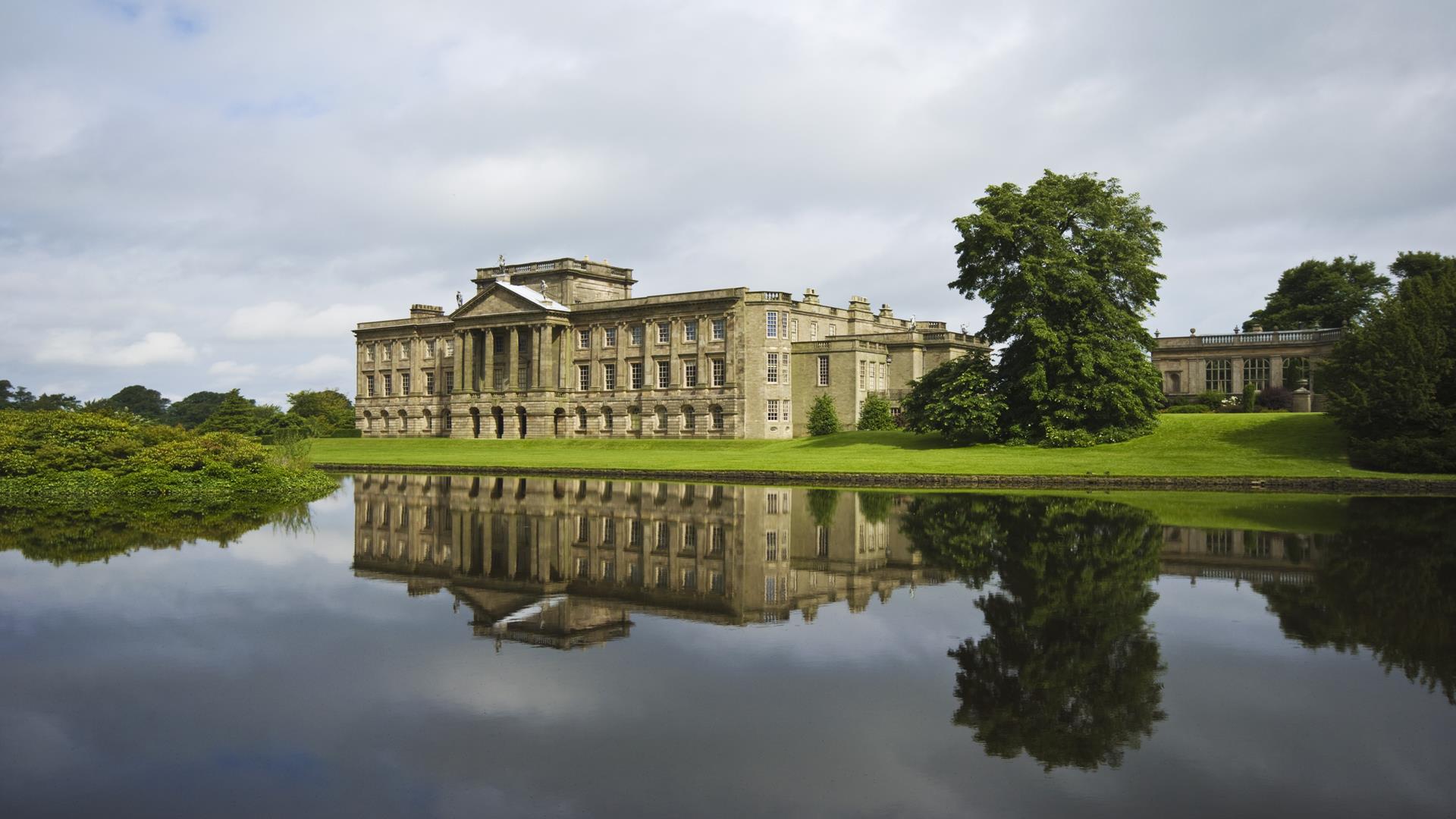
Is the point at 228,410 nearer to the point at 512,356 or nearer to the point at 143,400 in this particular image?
the point at 512,356

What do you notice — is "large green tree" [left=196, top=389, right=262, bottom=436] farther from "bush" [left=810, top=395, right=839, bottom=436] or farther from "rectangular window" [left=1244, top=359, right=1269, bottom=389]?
"rectangular window" [left=1244, top=359, right=1269, bottom=389]

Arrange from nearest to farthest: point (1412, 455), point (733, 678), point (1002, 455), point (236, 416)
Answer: point (733, 678) → point (1412, 455) → point (1002, 455) → point (236, 416)

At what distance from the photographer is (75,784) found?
7.61 meters

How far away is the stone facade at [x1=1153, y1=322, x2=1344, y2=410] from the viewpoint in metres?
59.3

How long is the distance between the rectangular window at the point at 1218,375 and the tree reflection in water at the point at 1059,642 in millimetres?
44369

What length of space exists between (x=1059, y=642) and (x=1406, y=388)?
32.3m

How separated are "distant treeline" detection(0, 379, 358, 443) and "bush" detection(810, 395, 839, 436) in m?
29.5

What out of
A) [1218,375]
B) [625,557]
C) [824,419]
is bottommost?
[625,557]

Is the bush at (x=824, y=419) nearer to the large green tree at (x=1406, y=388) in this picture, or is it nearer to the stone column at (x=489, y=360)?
the stone column at (x=489, y=360)

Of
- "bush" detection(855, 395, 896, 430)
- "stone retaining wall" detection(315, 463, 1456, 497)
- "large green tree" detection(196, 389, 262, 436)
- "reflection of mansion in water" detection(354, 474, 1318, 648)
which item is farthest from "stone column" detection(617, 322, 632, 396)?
"reflection of mansion in water" detection(354, 474, 1318, 648)

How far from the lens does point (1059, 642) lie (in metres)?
11.5

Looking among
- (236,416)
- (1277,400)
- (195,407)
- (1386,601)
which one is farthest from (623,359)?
(195,407)

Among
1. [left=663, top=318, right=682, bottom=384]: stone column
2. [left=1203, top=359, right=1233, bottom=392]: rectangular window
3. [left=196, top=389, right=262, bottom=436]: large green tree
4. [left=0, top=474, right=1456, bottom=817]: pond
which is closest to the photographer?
[left=0, top=474, right=1456, bottom=817]: pond

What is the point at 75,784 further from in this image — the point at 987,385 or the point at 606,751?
the point at 987,385
